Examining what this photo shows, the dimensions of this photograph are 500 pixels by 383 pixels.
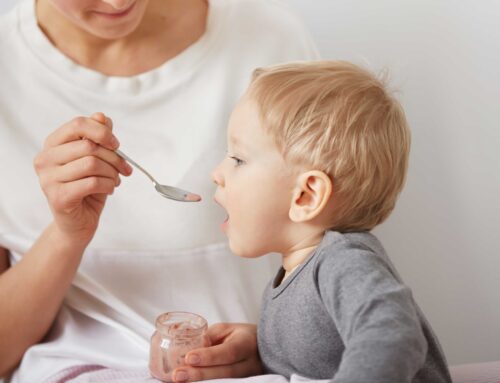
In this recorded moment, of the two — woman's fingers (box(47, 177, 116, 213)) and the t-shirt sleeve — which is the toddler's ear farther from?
woman's fingers (box(47, 177, 116, 213))

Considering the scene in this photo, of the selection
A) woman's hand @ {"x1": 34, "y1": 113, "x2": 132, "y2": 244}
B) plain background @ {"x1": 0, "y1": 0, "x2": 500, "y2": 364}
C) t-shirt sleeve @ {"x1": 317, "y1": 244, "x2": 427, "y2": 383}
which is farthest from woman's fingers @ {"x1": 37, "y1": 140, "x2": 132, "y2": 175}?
plain background @ {"x1": 0, "y1": 0, "x2": 500, "y2": 364}

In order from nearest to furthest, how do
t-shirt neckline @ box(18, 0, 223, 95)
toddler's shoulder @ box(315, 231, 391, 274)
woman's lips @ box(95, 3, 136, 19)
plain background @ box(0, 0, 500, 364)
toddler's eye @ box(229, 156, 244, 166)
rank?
toddler's shoulder @ box(315, 231, 391, 274)
toddler's eye @ box(229, 156, 244, 166)
woman's lips @ box(95, 3, 136, 19)
t-shirt neckline @ box(18, 0, 223, 95)
plain background @ box(0, 0, 500, 364)

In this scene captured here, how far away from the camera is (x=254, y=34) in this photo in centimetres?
165

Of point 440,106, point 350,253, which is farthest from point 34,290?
point 440,106

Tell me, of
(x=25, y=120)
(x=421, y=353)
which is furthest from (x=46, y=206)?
(x=421, y=353)

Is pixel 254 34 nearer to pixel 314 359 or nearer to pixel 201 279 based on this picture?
pixel 201 279

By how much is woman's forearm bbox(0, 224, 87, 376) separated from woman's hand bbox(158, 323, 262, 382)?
0.86 ft

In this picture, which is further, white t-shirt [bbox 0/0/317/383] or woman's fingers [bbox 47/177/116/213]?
white t-shirt [bbox 0/0/317/383]

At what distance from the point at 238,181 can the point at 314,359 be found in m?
0.29

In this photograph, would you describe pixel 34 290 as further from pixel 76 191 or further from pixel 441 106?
pixel 441 106

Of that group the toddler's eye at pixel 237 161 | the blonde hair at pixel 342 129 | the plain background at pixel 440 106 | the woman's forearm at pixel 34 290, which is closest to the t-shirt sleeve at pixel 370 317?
the blonde hair at pixel 342 129

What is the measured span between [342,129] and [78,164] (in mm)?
392

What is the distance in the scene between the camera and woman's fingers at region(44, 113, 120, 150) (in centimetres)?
126

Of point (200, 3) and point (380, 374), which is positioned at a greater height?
point (200, 3)
